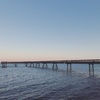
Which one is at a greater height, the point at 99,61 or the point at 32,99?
the point at 99,61

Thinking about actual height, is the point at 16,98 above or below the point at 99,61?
below

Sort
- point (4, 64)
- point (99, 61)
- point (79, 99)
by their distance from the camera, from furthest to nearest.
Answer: point (4, 64)
point (99, 61)
point (79, 99)

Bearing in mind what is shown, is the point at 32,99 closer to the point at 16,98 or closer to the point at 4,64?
the point at 16,98

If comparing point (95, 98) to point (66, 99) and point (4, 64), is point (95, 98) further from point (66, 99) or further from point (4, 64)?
point (4, 64)

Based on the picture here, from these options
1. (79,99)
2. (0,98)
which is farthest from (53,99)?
(0,98)

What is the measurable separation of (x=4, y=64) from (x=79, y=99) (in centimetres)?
9836

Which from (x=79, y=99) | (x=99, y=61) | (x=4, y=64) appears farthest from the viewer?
(x=4, y=64)

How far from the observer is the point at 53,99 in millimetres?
20484

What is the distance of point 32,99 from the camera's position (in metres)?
20.6

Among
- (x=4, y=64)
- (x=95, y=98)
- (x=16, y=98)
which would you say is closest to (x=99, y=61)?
(x=95, y=98)

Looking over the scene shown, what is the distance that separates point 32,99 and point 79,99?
194 inches

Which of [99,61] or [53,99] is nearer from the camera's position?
[53,99]

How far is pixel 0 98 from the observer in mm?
20953

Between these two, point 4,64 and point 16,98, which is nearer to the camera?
point 16,98
